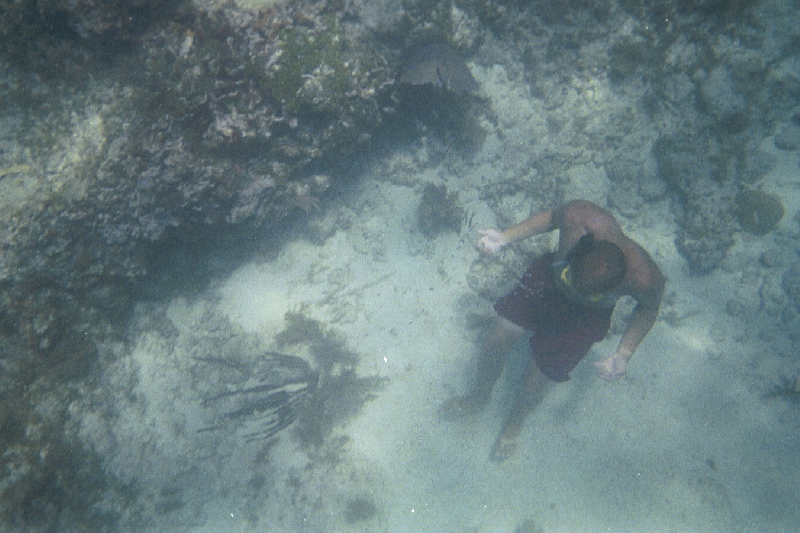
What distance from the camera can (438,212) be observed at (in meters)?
6.91

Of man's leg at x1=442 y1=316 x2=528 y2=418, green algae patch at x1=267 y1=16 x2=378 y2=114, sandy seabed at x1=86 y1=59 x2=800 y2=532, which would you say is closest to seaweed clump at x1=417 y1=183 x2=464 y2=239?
sandy seabed at x1=86 y1=59 x2=800 y2=532

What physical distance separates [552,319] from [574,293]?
741 mm

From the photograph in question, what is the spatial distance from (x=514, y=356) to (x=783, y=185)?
5.92 metres

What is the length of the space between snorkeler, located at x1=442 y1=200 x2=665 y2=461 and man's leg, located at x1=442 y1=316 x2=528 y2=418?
0.02 meters

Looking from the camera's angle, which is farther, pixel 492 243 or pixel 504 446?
pixel 504 446

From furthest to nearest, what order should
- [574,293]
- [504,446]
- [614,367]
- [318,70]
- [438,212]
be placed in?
[438,212] → [504,446] → [614,367] → [318,70] → [574,293]

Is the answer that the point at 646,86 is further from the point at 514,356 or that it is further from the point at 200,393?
the point at 200,393

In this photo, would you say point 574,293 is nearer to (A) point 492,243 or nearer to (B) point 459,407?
(A) point 492,243

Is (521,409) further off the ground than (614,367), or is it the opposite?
(614,367)

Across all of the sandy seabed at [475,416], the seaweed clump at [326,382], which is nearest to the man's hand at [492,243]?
the sandy seabed at [475,416]

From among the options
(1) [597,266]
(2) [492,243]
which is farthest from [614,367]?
(2) [492,243]

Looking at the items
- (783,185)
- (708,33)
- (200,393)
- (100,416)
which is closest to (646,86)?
(708,33)

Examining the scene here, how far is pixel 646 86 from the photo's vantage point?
6910 mm

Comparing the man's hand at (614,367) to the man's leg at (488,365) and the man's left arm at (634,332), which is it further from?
the man's leg at (488,365)
